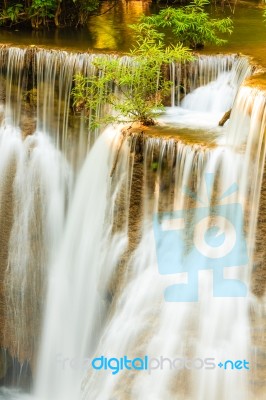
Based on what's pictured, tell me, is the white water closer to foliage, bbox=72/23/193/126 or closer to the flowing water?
the flowing water

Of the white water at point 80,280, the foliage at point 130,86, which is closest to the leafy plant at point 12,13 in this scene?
the foliage at point 130,86

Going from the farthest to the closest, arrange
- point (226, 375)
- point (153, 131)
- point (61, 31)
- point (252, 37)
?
point (61, 31)
point (252, 37)
point (153, 131)
point (226, 375)

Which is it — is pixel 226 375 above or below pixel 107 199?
below

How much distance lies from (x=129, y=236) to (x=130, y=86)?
200 cm

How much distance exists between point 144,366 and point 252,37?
6.26m

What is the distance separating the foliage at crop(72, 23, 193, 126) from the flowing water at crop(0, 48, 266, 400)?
242 mm

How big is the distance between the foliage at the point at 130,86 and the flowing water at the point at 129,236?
0.79ft

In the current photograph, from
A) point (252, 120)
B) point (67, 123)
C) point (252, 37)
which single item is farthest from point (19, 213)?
point (252, 37)

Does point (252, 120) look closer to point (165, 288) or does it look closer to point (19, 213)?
point (165, 288)

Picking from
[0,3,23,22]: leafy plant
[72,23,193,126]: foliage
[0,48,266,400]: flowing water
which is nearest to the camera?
[0,48,266,400]: flowing water

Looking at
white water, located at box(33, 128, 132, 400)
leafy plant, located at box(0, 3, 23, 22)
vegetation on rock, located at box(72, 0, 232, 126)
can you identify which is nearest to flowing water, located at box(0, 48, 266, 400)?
white water, located at box(33, 128, 132, 400)

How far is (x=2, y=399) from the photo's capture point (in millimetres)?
8602

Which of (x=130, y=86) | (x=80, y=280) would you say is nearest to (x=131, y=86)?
(x=130, y=86)

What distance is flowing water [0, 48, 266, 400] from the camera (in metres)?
6.62
